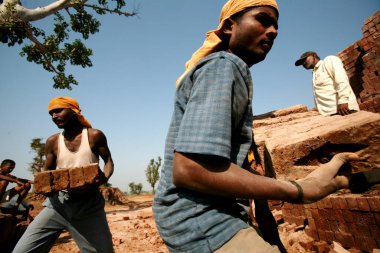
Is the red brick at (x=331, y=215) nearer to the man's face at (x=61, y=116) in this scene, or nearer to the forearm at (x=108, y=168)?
the forearm at (x=108, y=168)

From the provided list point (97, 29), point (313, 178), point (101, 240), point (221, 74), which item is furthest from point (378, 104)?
point (97, 29)

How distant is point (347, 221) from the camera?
8.38 ft

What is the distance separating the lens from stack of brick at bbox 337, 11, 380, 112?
564cm

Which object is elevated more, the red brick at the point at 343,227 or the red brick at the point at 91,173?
the red brick at the point at 91,173

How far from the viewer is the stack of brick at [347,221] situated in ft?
7.48

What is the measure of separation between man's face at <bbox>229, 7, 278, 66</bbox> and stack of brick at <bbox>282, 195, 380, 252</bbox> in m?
2.05

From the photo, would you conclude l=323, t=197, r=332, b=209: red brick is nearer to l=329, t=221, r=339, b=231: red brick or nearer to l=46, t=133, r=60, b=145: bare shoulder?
l=329, t=221, r=339, b=231: red brick

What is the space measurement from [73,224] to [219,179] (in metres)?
2.37

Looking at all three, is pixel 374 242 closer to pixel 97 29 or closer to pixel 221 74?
pixel 221 74

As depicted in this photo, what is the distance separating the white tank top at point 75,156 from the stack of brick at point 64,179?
0.43 metres

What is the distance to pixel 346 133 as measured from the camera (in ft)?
6.21

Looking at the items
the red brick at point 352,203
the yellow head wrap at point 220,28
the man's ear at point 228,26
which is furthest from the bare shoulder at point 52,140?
the red brick at point 352,203

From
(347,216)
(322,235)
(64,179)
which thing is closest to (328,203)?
(347,216)

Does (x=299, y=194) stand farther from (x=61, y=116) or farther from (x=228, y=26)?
(x=61, y=116)
